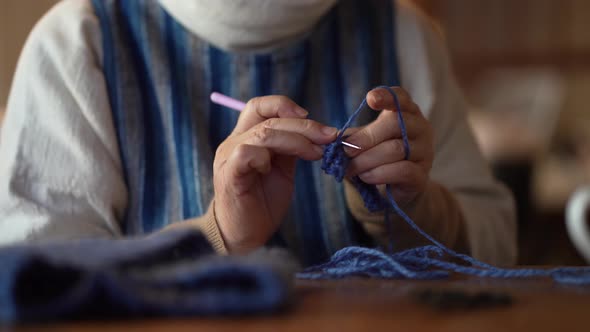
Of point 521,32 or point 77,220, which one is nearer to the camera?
point 77,220

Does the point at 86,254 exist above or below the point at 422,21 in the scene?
below

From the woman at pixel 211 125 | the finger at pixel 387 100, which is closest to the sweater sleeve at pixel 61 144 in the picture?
the woman at pixel 211 125

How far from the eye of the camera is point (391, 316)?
42 centimetres

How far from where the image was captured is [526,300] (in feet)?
1.56

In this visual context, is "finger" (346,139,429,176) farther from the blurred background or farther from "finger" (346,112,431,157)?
the blurred background

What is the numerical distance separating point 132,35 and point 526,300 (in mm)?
676

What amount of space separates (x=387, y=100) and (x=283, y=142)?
112 millimetres

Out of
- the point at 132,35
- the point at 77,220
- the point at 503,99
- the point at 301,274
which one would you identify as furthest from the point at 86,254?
the point at 503,99

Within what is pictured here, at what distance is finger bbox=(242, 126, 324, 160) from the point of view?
67cm

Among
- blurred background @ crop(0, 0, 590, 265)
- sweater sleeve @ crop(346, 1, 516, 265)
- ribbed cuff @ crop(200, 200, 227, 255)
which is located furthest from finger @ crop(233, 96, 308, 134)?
blurred background @ crop(0, 0, 590, 265)

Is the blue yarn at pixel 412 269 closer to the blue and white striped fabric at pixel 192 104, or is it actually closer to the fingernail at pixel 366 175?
the fingernail at pixel 366 175

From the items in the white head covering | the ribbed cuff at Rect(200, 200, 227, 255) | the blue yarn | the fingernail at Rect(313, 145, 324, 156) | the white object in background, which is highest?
the white head covering

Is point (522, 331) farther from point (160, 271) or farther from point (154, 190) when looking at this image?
point (154, 190)

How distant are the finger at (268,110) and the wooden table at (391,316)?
23 centimetres
